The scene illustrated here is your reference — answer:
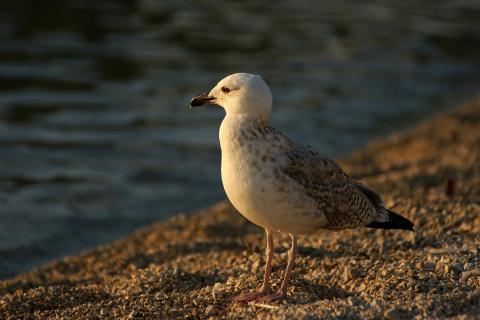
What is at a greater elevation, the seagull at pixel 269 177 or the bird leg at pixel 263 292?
the seagull at pixel 269 177

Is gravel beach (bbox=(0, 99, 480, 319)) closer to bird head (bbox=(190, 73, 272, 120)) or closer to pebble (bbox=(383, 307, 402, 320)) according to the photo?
pebble (bbox=(383, 307, 402, 320))

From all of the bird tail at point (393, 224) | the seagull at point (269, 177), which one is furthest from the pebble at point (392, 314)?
the bird tail at point (393, 224)

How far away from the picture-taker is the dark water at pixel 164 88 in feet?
35.5

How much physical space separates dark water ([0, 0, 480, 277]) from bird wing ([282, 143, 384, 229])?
4.24 m

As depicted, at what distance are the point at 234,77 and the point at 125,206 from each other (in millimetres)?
5320

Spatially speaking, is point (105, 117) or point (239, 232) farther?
point (105, 117)

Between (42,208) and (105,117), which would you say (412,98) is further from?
(42,208)

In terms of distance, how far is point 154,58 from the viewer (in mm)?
17734

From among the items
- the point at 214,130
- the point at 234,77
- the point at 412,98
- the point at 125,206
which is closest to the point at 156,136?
the point at 214,130

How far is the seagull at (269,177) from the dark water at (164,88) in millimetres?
4165

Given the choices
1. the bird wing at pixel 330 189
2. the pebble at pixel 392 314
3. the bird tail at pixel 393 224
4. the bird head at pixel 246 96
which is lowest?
the pebble at pixel 392 314

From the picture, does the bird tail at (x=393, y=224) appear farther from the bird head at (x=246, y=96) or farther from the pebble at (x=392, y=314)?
the pebble at (x=392, y=314)

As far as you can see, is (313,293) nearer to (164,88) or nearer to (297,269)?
(297,269)

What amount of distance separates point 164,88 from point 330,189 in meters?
10.2
